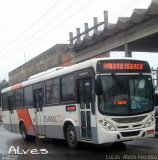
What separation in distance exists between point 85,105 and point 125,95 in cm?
138

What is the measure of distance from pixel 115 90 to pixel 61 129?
3406 millimetres

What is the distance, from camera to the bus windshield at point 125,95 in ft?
43.9

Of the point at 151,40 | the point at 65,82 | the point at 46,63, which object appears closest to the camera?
the point at 65,82

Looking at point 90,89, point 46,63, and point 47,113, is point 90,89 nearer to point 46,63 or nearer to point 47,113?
point 47,113

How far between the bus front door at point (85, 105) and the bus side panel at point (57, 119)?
0.30m

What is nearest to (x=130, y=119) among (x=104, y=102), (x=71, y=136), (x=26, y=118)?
(x=104, y=102)

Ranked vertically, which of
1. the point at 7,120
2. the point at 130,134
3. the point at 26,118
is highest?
the point at 26,118

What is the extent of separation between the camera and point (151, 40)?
2478 centimetres

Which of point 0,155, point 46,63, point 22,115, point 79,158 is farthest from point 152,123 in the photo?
A: point 46,63

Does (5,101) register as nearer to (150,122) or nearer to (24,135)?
(24,135)

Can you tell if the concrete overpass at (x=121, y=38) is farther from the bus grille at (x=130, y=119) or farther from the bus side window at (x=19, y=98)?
the bus grille at (x=130, y=119)

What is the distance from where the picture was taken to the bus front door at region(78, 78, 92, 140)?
45.5 feet

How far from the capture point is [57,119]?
1638 cm

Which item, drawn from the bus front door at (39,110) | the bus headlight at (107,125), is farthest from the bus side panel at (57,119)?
the bus headlight at (107,125)
